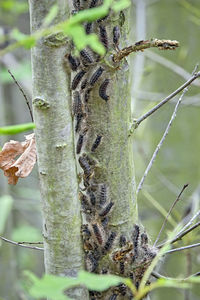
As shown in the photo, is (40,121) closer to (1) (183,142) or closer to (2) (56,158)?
(2) (56,158)

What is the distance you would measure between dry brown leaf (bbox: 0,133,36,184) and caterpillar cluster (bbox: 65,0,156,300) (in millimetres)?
98

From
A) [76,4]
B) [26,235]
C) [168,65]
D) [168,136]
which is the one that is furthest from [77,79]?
[26,235]

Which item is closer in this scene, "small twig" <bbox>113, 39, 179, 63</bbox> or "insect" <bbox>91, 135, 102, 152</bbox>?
"small twig" <bbox>113, 39, 179, 63</bbox>

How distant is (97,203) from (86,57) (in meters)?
0.31

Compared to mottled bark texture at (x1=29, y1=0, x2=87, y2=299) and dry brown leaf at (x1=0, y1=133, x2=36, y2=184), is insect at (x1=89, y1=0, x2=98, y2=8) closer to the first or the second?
mottled bark texture at (x1=29, y1=0, x2=87, y2=299)

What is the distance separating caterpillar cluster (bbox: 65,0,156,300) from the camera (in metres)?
0.90

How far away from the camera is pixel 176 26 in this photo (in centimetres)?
292

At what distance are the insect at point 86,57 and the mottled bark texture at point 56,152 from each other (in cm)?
10

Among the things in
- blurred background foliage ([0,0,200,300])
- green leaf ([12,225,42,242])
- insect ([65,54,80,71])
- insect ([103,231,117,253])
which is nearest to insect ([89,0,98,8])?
insect ([65,54,80,71])

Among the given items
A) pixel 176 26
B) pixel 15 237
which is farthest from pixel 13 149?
pixel 15 237

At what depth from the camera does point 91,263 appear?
95cm

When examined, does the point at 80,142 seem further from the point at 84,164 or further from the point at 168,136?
the point at 168,136

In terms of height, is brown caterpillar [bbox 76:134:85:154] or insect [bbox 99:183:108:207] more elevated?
brown caterpillar [bbox 76:134:85:154]

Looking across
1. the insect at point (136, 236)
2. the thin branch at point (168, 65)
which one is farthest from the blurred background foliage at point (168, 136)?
the insect at point (136, 236)
